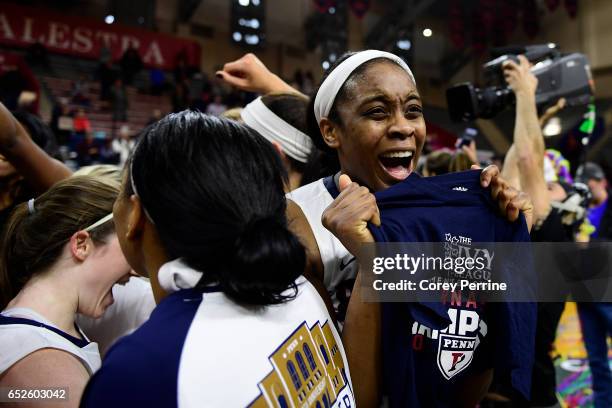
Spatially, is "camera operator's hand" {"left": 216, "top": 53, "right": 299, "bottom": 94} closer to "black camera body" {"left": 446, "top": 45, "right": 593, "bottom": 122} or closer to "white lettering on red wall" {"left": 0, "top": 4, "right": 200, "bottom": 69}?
"black camera body" {"left": 446, "top": 45, "right": 593, "bottom": 122}

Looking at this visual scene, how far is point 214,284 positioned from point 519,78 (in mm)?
1407

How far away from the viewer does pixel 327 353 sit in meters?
0.83

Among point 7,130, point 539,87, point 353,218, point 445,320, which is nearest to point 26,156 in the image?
point 7,130

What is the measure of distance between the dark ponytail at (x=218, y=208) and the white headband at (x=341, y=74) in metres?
0.44

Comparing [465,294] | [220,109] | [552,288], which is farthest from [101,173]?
[220,109]

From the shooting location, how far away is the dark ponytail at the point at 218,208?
0.72 metres

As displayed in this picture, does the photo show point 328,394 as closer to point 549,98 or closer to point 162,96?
point 549,98

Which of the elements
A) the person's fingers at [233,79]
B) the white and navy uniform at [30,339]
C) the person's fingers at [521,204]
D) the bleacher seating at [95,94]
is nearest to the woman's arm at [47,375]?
the white and navy uniform at [30,339]

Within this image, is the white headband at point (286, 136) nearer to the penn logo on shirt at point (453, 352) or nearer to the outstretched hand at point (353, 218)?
the outstretched hand at point (353, 218)

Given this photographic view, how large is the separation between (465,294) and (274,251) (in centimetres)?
44

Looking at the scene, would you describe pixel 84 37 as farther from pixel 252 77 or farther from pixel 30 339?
pixel 30 339

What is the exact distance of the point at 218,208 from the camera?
28.4 inches

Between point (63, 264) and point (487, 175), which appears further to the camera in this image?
point (63, 264)

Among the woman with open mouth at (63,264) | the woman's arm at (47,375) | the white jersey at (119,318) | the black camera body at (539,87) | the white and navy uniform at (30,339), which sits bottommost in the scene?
the white jersey at (119,318)
